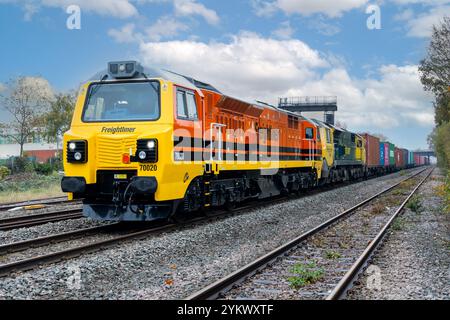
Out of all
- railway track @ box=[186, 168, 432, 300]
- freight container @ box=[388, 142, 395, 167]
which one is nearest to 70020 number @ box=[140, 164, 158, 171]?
railway track @ box=[186, 168, 432, 300]

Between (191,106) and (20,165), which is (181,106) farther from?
(20,165)

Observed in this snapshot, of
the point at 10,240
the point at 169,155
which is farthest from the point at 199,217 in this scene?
the point at 10,240

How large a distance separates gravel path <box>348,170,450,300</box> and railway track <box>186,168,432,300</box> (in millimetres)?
257

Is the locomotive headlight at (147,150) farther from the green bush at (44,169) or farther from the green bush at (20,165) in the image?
the green bush at (20,165)

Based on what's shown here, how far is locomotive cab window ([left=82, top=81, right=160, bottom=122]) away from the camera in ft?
34.9

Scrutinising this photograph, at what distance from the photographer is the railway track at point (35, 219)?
11.8 m

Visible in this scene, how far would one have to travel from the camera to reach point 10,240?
9914mm

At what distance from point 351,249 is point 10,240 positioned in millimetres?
6821

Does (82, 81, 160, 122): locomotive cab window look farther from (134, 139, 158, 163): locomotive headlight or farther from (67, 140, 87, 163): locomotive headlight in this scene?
(67, 140, 87, 163): locomotive headlight

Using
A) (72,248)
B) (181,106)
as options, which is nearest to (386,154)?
(181,106)

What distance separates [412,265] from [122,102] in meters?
6.85

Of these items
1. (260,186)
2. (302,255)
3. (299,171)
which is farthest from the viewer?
(299,171)
